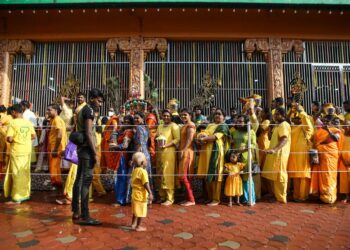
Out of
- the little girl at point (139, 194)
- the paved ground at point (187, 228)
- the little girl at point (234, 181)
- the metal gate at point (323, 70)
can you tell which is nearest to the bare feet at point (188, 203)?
the paved ground at point (187, 228)

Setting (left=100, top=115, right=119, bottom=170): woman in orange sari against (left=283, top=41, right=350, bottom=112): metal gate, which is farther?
(left=283, top=41, right=350, bottom=112): metal gate

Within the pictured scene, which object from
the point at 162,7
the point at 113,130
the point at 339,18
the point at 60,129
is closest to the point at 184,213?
the point at 113,130

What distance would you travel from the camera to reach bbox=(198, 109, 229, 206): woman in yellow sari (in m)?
5.22

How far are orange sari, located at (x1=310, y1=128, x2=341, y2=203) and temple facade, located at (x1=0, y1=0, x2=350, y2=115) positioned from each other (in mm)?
5524

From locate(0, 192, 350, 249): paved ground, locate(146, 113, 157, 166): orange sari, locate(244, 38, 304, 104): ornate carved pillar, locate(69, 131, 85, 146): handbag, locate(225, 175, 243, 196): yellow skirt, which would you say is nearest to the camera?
locate(0, 192, 350, 249): paved ground

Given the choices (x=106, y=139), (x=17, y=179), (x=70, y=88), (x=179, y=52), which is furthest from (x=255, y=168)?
(x=70, y=88)

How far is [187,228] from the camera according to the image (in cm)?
390

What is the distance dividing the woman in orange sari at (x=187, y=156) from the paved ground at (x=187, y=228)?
12.8 inches

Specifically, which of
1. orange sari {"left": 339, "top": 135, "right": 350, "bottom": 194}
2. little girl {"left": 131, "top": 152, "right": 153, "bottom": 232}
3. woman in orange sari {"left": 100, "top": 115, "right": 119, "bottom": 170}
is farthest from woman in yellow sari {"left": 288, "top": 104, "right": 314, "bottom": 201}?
woman in orange sari {"left": 100, "top": 115, "right": 119, "bottom": 170}

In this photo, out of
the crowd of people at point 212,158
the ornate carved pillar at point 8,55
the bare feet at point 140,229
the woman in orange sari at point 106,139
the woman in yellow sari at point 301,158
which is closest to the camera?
the bare feet at point 140,229

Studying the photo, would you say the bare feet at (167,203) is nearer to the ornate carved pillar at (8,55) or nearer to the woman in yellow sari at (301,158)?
the woman in yellow sari at (301,158)

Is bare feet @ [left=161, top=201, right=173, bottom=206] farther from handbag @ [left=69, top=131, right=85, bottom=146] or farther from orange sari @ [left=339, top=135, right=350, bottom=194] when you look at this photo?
orange sari @ [left=339, top=135, right=350, bottom=194]

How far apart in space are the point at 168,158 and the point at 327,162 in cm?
295

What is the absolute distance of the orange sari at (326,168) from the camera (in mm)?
5367
